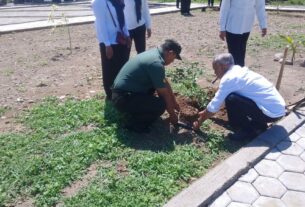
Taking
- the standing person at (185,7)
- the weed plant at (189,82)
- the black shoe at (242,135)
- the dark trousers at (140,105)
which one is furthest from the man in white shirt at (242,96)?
the standing person at (185,7)

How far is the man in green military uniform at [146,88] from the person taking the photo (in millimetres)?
4328

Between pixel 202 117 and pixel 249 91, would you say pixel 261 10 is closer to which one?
pixel 249 91

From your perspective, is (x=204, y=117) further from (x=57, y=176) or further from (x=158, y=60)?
(x=57, y=176)

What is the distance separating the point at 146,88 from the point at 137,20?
5.02 ft

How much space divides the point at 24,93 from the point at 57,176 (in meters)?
2.75

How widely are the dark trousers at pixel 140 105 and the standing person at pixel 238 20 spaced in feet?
5.60

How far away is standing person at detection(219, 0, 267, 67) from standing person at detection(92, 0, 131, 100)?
1412mm

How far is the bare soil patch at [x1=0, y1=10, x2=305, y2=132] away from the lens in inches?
242

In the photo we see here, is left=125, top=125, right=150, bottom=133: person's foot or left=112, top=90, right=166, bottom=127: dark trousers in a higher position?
left=112, top=90, right=166, bottom=127: dark trousers

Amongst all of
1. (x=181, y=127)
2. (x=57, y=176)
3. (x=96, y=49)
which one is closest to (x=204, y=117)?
(x=181, y=127)

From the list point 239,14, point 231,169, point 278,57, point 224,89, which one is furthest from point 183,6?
point 231,169

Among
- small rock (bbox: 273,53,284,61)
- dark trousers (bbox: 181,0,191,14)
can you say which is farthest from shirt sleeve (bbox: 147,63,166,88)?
dark trousers (bbox: 181,0,191,14)

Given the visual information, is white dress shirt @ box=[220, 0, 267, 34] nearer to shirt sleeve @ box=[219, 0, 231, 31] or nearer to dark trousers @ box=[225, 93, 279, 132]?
shirt sleeve @ box=[219, 0, 231, 31]

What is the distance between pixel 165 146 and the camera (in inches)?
175
